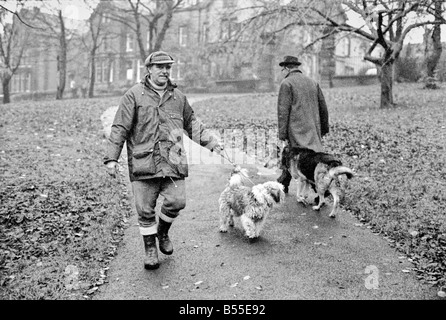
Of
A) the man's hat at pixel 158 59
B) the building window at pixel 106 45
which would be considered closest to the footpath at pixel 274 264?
the man's hat at pixel 158 59

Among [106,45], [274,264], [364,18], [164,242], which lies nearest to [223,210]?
[164,242]

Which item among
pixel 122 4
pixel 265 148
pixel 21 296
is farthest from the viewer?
pixel 122 4

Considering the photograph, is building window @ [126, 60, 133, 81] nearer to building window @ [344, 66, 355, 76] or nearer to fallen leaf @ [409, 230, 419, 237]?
building window @ [344, 66, 355, 76]

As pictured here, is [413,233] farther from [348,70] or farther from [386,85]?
[348,70]

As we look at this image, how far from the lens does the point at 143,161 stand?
5391mm

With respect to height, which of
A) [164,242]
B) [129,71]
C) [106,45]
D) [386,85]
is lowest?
[164,242]

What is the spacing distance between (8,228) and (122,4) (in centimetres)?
3977

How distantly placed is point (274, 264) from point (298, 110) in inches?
120

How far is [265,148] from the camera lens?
1344cm

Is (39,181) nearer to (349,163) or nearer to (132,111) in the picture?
(132,111)

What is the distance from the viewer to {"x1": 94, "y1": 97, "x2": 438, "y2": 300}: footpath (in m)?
4.91

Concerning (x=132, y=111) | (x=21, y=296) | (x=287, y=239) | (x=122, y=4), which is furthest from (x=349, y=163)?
(x=122, y=4)

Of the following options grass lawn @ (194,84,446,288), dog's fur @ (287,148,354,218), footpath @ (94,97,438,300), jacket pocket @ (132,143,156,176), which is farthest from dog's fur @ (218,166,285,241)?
grass lawn @ (194,84,446,288)
